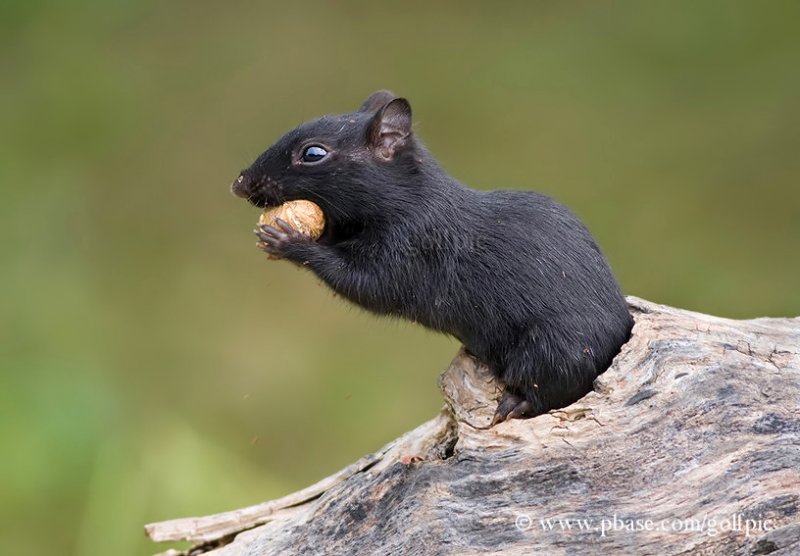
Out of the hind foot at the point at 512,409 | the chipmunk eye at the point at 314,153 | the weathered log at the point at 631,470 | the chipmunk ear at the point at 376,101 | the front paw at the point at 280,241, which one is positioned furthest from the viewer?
the chipmunk ear at the point at 376,101

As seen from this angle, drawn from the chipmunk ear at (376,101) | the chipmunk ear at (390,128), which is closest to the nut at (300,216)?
the chipmunk ear at (390,128)

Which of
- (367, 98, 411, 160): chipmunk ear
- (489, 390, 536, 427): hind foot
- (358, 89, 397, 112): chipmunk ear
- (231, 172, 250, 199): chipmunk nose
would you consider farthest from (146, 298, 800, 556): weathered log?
(358, 89, 397, 112): chipmunk ear

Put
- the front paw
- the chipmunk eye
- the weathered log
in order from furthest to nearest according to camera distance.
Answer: the chipmunk eye < the front paw < the weathered log

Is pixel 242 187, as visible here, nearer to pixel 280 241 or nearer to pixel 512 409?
pixel 280 241

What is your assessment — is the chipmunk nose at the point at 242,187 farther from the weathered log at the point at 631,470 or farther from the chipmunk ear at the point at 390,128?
the weathered log at the point at 631,470

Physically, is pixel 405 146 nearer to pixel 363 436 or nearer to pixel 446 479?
pixel 446 479

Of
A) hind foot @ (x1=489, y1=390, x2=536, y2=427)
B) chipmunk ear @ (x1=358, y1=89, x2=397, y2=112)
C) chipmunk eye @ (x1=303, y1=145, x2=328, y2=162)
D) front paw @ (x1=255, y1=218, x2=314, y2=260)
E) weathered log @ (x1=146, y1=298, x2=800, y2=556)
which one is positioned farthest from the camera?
chipmunk ear @ (x1=358, y1=89, x2=397, y2=112)

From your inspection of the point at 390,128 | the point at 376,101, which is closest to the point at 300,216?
the point at 390,128

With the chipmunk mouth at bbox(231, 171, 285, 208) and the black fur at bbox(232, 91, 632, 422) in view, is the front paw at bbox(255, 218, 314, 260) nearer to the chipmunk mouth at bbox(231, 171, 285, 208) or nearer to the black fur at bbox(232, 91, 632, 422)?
the black fur at bbox(232, 91, 632, 422)
